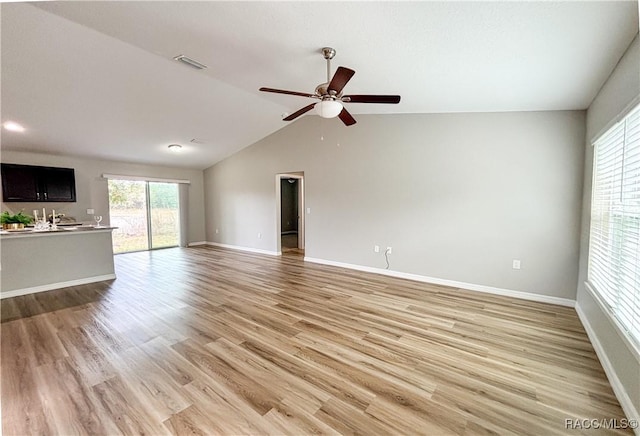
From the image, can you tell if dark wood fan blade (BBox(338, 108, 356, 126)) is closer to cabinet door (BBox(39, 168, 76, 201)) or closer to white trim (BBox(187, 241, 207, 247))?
cabinet door (BBox(39, 168, 76, 201))

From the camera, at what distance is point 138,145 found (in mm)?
5891

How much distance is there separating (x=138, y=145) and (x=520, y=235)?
740cm

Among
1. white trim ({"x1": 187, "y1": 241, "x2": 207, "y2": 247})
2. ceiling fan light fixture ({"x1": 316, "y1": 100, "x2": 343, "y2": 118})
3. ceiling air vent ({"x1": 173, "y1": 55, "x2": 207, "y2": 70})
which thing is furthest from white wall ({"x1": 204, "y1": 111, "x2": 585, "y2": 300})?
white trim ({"x1": 187, "y1": 241, "x2": 207, "y2": 247})

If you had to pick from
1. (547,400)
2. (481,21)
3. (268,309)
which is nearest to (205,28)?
(481,21)

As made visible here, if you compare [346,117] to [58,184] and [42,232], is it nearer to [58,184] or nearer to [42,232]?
[42,232]

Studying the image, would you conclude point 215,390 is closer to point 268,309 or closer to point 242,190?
point 268,309

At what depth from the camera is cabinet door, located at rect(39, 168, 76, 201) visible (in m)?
5.61

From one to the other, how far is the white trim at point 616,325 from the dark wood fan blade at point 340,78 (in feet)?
8.62

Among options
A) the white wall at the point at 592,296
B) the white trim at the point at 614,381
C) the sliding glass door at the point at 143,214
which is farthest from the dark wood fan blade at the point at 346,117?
the sliding glass door at the point at 143,214

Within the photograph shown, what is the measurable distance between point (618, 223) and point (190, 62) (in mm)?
4643

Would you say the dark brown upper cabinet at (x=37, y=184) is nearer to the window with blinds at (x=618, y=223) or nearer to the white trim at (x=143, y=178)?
the white trim at (x=143, y=178)

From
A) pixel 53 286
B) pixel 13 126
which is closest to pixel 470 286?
pixel 53 286

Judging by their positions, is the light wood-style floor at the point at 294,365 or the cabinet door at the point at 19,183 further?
the cabinet door at the point at 19,183

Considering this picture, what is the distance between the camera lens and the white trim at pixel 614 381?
5.43 ft
